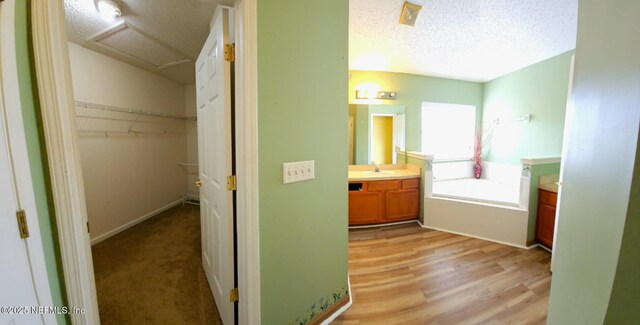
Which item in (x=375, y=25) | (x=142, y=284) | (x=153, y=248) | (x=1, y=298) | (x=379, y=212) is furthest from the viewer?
(x=379, y=212)

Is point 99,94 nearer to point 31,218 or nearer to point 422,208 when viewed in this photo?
point 31,218

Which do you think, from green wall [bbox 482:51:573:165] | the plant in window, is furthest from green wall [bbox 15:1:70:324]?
the plant in window

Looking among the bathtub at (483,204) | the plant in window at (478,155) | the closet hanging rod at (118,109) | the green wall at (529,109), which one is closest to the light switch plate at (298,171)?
the bathtub at (483,204)

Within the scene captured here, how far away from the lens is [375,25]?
1919 millimetres

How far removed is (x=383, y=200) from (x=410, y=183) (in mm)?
477

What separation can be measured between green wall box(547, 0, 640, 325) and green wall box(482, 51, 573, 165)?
318cm

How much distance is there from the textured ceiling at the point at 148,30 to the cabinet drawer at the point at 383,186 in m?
2.42

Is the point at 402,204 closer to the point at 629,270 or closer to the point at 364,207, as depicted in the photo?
the point at 364,207

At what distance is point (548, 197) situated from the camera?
7.13 feet

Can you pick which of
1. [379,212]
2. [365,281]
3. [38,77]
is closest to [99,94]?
[38,77]

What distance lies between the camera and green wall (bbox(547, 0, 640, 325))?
1.21 ft

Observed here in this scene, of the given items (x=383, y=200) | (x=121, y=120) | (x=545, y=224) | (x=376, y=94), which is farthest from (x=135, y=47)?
(x=545, y=224)

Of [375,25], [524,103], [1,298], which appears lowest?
[1,298]

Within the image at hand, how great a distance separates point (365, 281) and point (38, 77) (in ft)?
7.14
